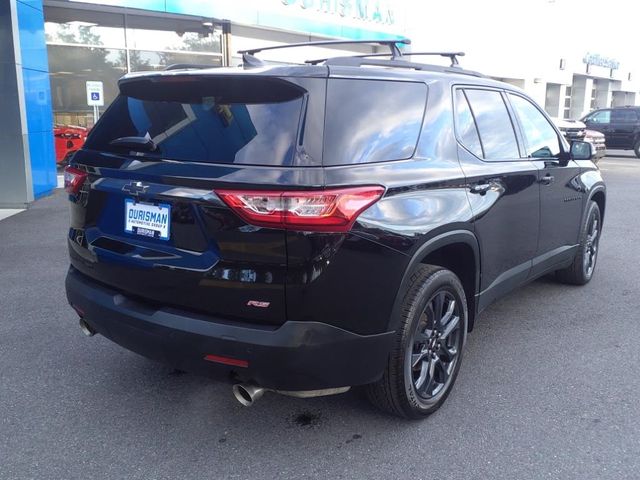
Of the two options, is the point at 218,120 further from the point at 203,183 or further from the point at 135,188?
the point at 135,188

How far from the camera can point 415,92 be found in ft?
10.8

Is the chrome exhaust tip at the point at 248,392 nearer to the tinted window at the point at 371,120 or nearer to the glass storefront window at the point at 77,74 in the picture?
the tinted window at the point at 371,120

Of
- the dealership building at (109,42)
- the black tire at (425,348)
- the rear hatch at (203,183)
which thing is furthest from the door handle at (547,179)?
the dealership building at (109,42)

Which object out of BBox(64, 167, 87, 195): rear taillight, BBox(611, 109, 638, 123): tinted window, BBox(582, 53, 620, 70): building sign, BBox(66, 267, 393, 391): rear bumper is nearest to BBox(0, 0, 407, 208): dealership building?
BBox(64, 167, 87, 195): rear taillight

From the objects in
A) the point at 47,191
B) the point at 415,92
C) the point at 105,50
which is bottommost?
the point at 47,191

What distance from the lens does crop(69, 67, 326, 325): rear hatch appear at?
102 inches

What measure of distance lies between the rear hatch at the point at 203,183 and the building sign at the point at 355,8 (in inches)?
591

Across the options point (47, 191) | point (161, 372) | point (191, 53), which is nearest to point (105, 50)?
point (191, 53)

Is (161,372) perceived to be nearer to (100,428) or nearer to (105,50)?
(100,428)

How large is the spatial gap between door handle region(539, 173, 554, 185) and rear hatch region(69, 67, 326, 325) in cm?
232

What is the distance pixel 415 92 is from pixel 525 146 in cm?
147

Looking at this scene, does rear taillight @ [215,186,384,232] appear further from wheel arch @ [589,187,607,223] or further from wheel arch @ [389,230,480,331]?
wheel arch @ [589,187,607,223]

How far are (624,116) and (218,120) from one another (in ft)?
72.8

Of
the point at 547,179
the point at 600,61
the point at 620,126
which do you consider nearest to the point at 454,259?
the point at 547,179
